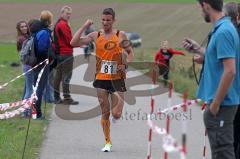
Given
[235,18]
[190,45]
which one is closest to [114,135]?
[235,18]

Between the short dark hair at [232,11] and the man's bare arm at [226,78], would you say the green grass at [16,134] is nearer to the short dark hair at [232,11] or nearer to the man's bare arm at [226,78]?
the short dark hair at [232,11]

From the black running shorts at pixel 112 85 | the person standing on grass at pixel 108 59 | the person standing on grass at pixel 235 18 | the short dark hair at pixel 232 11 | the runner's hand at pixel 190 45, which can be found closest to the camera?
the runner's hand at pixel 190 45

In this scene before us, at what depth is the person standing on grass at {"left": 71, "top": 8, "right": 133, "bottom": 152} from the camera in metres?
10.5

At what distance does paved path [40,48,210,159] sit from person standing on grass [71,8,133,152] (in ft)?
1.51

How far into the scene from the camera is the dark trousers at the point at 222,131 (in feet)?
22.6

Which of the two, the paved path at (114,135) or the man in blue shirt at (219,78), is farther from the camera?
the paved path at (114,135)

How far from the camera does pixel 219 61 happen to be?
6750 mm

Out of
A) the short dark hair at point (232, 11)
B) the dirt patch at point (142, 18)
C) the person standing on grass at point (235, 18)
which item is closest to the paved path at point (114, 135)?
the person standing on grass at point (235, 18)

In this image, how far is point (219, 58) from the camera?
668 cm

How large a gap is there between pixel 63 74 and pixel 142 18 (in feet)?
147

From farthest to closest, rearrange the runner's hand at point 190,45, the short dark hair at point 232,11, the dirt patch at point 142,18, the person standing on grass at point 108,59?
the dirt patch at point 142,18 → the person standing on grass at point 108,59 → the short dark hair at point 232,11 → the runner's hand at point 190,45

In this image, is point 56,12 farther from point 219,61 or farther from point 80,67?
point 219,61

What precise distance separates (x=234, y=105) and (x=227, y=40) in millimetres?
657

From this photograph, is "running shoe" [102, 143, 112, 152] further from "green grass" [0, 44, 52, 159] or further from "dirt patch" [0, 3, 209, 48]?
"dirt patch" [0, 3, 209, 48]
